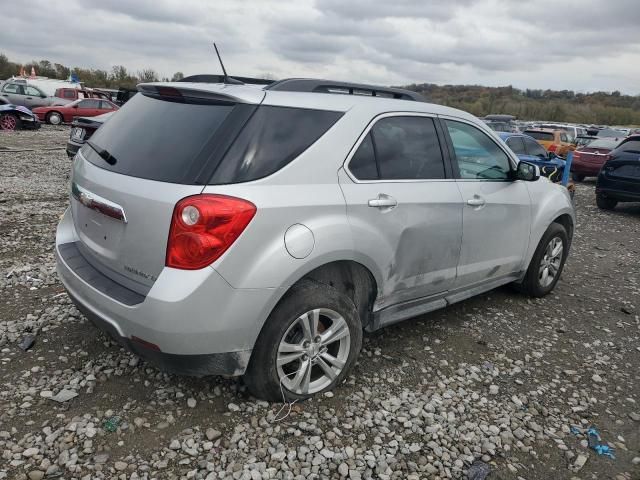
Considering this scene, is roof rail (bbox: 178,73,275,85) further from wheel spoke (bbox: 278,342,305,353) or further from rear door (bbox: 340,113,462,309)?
wheel spoke (bbox: 278,342,305,353)

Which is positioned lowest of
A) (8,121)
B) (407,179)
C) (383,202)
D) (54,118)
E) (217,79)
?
(54,118)

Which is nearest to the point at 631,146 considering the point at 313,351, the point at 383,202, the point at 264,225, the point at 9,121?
the point at 383,202

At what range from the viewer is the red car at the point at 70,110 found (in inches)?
897

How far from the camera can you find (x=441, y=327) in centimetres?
427

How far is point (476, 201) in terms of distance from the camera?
382cm

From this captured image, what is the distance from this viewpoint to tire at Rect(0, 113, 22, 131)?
62.4 feet

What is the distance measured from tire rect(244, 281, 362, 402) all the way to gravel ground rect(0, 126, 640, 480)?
5.3 inches

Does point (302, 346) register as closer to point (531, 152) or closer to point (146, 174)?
point (146, 174)

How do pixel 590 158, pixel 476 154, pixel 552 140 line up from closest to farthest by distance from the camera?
pixel 476 154
pixel 590 158
pixel 552 140

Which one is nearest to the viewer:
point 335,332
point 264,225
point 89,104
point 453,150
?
point 264,225

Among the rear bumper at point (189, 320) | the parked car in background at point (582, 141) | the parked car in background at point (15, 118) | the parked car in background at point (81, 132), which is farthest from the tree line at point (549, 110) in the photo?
the rear bumper at point (189, 320)

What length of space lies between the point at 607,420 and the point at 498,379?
0.68 meters

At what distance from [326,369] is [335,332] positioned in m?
0.23

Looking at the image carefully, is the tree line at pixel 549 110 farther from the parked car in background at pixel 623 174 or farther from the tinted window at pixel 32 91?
the parked car in background at pixel 623 174
